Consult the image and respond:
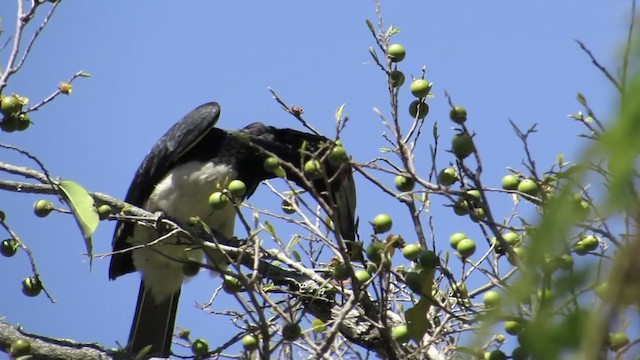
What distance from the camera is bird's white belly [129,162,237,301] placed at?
450cm

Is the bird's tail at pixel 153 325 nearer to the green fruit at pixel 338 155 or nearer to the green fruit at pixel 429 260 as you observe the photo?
the green fruit at pixel 338 155

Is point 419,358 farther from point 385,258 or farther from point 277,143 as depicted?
point 277,143

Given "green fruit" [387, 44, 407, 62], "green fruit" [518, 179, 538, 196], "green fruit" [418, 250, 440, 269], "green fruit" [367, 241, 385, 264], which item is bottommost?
"green fruit" [418, 250, 440, 269]

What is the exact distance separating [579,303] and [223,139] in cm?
422

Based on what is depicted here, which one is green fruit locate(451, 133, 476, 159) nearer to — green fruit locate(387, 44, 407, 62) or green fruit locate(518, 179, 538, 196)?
green fruit locate(518, 179, 538, 196)

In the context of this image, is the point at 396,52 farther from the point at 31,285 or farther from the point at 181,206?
the point at 181,206

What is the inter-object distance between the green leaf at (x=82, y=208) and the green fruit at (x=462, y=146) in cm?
111

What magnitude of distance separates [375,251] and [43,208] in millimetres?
1359

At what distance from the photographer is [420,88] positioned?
2.55 meters

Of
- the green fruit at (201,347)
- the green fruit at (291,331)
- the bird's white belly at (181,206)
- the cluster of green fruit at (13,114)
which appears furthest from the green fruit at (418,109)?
the bird's white belly at (181,206)

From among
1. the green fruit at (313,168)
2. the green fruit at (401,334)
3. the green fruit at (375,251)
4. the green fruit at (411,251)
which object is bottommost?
the green fruit at (401,334)

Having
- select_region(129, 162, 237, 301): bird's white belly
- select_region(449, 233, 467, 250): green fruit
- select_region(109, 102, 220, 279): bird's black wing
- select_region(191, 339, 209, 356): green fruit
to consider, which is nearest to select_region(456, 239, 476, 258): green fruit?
select_region(449, 233, 467, 250): green fruit

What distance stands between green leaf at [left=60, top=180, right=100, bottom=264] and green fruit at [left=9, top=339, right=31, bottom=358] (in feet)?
1.26

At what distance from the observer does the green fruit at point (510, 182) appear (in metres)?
2.48
